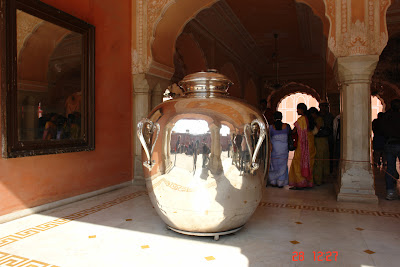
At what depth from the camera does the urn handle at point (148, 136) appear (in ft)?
8.78

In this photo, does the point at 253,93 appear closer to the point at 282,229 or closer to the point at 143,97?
the point at 143,97

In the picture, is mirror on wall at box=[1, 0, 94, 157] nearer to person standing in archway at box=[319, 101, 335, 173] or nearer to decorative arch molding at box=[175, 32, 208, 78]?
decorative arch molding at box=[175, 32, 208, 78]

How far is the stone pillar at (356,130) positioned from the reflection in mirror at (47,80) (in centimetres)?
353

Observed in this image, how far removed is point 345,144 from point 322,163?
1.37 m

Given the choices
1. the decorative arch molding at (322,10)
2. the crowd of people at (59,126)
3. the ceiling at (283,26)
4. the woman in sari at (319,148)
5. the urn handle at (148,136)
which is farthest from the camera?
the ceiling at (283,26)

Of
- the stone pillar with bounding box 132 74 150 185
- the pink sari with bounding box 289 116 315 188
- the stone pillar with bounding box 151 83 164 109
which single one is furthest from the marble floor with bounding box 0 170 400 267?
the stone pillar with bounding box 151 83 164 109

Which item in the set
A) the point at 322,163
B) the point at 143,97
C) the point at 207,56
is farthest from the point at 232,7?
the point at 322,163

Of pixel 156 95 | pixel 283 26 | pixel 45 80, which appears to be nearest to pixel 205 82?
pixel 45 80

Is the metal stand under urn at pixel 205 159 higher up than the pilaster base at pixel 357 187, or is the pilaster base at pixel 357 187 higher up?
the metal stand under urn at pixel 205 159

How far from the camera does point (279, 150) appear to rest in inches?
203

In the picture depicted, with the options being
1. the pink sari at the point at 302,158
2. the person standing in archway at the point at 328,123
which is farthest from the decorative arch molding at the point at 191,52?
the pink sari at the point at 302,158

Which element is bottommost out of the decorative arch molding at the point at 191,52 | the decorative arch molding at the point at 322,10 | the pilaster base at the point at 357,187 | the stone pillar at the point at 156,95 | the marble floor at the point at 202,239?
the marble floor at the point at 202,239

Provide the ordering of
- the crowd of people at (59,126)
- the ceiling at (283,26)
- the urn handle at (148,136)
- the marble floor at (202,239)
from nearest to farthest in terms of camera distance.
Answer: the marble floor at (202,239) → the urn handle at (148,136) → the crowd of people at (59,126) → the ceiling at (283,26)

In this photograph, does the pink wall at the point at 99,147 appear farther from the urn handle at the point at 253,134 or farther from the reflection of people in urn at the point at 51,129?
the urn handle at the point at 253,134
